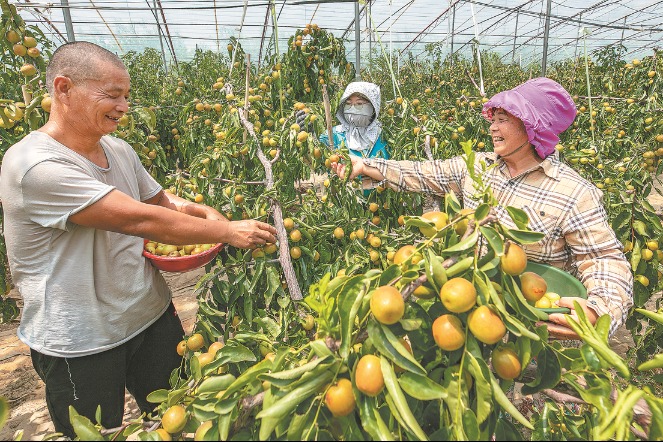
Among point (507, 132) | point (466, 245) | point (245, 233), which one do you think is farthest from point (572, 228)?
point (245, 233)

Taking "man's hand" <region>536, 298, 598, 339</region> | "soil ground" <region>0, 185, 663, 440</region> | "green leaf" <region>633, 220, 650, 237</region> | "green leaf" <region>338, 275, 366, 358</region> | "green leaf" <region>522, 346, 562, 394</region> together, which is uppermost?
"green leaf" <region>338, 275, 366, 358</region>

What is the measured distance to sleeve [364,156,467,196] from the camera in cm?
189

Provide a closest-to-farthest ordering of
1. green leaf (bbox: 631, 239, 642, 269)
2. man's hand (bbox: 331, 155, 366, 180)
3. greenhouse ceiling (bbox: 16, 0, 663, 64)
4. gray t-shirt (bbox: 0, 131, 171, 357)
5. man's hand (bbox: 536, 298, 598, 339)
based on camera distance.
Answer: man's hand (bbox: 536, 298, 598, 339), gray t-shirt (bbox: 0, 131, 171, 357), man's hand (bbox: 331, 155, 366, 180), green leaf (bbox: 631, 239, 642, 269), greenhouse ceiling (bbox: 16, 0, 663, 64)

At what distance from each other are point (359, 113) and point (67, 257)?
213 centimetres

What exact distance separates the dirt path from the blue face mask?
2.14 m

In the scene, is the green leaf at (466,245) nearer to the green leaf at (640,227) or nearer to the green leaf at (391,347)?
the green leaf at (391,347)

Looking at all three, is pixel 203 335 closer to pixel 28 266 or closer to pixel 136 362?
pixel 136 362

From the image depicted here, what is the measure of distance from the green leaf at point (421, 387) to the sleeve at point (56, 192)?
108 centimetres

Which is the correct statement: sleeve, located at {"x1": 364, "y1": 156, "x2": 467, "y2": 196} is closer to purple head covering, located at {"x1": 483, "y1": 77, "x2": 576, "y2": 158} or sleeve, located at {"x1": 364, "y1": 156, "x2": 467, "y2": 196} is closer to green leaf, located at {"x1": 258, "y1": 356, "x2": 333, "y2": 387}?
purple head covering, located at {"x1": 483, "y1": 77, "x2": 576, "y2": 158}

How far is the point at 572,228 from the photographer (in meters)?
1.44

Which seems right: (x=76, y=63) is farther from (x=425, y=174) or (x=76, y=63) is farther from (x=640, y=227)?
(x=640, y=227)

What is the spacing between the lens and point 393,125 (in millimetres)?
3156

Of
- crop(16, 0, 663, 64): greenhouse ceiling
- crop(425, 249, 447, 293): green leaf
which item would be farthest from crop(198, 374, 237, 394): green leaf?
crop(16, 0, 663, 64): greenhouse ceiling

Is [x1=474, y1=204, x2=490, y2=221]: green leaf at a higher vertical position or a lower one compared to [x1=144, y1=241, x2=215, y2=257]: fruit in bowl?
higher
